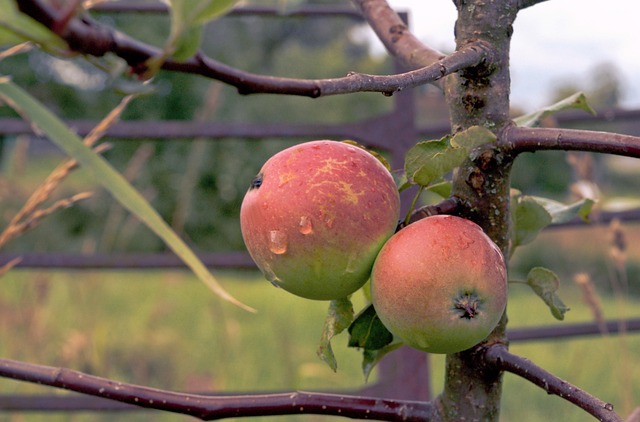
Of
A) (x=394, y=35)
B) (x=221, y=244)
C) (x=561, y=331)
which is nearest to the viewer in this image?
(x=394, y=35)

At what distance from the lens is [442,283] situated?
0.27 metres

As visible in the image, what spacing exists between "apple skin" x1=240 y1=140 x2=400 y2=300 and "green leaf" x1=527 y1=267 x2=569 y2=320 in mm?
80

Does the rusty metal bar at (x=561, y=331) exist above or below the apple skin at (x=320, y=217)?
below

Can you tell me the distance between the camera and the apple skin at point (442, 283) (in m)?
0.27

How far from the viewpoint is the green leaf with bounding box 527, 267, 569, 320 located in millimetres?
328

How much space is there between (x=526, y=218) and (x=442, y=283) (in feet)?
0.32

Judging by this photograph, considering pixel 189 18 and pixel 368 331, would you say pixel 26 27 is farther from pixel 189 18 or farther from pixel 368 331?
pixel 368 331

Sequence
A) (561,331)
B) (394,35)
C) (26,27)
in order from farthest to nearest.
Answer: (561,331)
(394,35)
(26,27)

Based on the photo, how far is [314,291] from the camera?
0.29 m

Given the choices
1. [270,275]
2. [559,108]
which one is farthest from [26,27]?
[559,108]

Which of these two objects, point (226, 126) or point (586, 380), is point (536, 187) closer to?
point (586, 380)

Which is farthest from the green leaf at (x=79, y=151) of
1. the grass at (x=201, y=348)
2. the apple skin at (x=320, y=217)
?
the grass at (x=201, y=348)

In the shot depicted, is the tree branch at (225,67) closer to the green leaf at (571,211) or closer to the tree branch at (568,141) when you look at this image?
the tree branch at (568,141)

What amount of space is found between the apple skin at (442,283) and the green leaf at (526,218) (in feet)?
0.24
